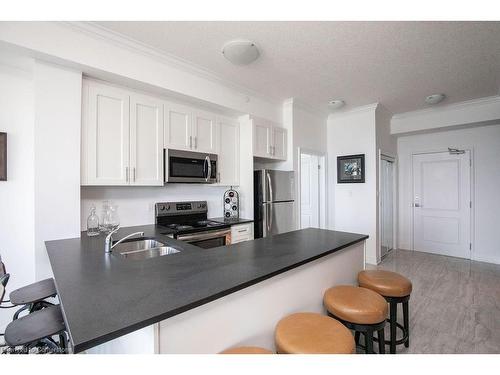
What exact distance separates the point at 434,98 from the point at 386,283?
Result: 3.26 metres

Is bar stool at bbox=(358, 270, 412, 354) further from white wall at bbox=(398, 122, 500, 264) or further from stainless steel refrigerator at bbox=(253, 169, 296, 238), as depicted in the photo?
white wall at bbox=(398, 122, 500, 264)

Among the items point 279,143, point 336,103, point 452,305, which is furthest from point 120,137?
point 452,305

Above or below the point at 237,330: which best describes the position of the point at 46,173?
above

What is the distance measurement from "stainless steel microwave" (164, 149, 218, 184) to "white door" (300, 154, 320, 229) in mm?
2237

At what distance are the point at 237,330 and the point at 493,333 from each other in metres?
2.55

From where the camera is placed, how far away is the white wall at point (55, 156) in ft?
6.20

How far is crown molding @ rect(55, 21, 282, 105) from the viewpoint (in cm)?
197

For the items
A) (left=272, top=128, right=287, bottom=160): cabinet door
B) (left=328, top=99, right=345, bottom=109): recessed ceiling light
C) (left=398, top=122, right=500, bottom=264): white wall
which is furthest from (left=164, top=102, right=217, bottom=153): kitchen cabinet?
(left=398, top=122, right=500, bottom=264): white wall

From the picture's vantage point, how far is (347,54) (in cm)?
246

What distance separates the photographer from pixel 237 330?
3.65 ft

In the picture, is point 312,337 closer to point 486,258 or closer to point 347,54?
point 347,54

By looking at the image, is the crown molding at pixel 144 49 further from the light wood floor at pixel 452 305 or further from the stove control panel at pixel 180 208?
the light wood floor at pixel 452 305

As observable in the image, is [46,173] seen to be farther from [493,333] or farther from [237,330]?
[493,333]
